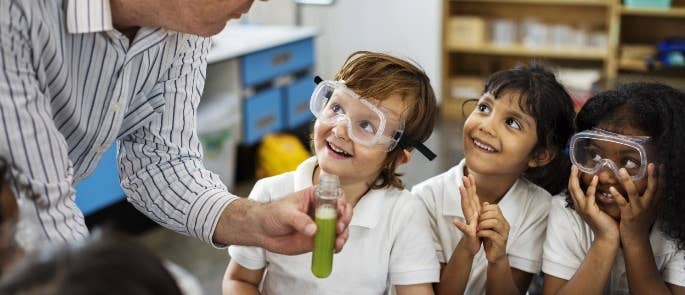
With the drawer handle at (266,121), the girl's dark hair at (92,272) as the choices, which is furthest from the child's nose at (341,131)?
the drawer handle at (266,121)

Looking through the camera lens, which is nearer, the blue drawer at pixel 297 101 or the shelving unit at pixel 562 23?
the blue drawer at pixel 297 101

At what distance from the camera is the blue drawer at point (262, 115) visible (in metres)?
4.68

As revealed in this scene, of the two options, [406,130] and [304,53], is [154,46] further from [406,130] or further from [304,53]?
[304,53]

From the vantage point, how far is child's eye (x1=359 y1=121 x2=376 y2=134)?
184cm

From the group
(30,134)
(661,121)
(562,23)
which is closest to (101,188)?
(30,134)

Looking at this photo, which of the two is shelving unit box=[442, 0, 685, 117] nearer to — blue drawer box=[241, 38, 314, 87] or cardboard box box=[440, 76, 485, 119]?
cardboard box box=[440, 76, 485, 119]

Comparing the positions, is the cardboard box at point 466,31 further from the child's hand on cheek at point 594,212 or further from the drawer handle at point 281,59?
the child's hand on cheek at point 594,212

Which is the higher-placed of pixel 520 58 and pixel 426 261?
pixel 426 261

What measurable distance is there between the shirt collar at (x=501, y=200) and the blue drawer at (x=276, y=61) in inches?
105

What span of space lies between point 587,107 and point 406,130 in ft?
1.47

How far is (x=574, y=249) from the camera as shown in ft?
6.30

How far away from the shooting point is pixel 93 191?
3691 millimetres

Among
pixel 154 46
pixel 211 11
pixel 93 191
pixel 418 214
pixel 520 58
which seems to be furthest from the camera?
pixel 520 58

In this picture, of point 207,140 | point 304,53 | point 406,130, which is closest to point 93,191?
point 207,140
